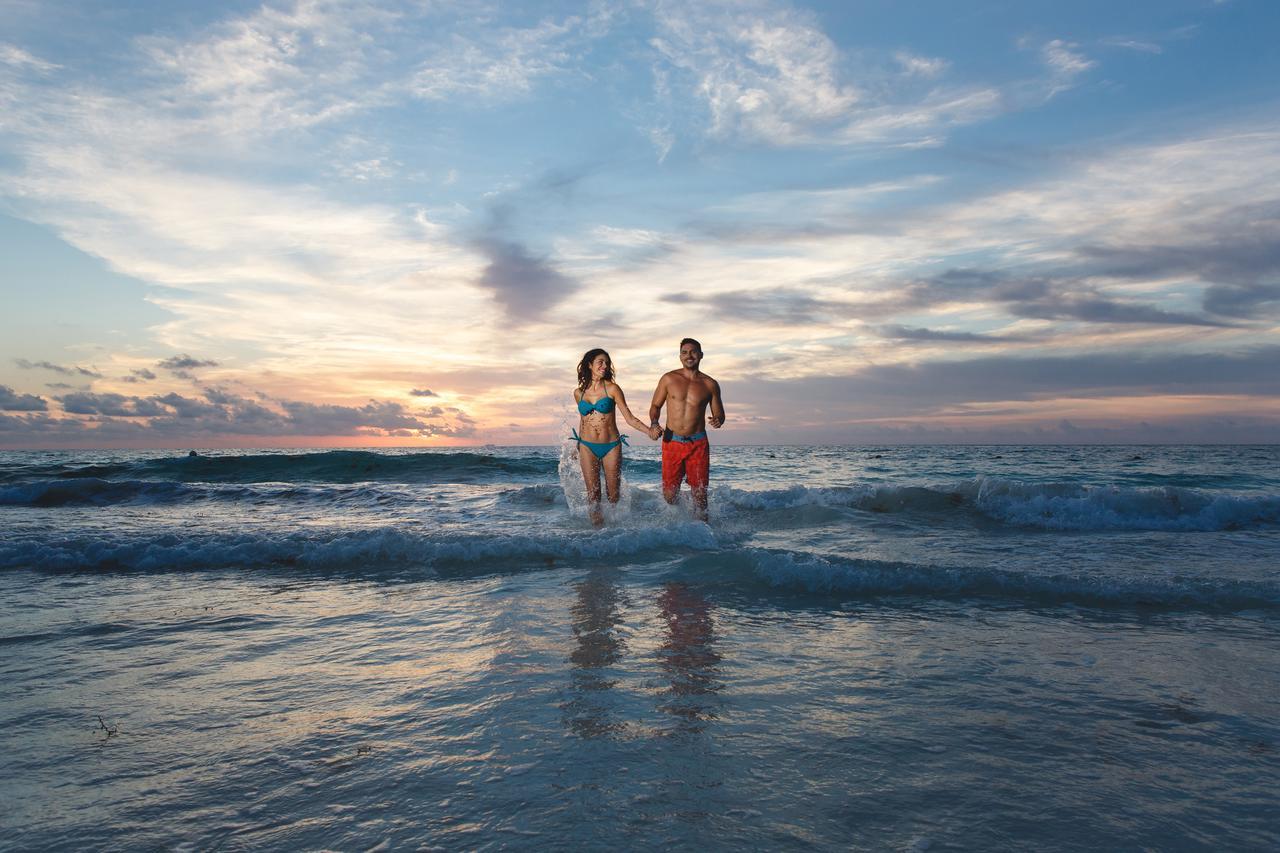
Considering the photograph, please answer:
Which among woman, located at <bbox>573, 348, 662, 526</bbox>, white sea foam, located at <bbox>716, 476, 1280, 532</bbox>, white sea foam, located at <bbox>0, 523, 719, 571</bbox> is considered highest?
woman, located at <bbox>573, 348, 662, 526</bbox>

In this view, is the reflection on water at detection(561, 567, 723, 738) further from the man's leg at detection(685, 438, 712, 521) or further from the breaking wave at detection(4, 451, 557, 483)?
the breaking wave at detection(4, 451, 557, 483)

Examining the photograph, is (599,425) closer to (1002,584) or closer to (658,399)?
(658,399)

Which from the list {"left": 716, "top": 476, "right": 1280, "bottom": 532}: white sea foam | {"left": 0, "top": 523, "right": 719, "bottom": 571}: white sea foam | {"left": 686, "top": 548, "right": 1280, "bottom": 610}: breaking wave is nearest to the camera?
{"left": 686, "top": 548, "right": 1280, "bottom": 610}: breaking wave

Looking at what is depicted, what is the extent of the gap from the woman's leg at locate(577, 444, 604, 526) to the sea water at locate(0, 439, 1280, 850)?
1742 mm

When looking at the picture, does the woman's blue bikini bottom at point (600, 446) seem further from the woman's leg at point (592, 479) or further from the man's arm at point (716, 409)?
the man's arm at point (716, 409)

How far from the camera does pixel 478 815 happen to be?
2207mm

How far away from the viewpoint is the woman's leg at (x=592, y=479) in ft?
31.5

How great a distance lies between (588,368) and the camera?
9164 millimetres

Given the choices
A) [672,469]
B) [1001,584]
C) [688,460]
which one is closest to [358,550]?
[672,469]

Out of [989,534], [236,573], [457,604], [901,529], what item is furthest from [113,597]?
[989,534]

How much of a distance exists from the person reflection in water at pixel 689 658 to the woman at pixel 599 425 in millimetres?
4001

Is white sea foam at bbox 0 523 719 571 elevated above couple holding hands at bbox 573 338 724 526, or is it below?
below

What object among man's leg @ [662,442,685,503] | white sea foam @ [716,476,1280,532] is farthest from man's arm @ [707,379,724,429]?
white sea foam @ [716,476,1280,532]

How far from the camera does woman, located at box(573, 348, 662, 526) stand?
9086mm
